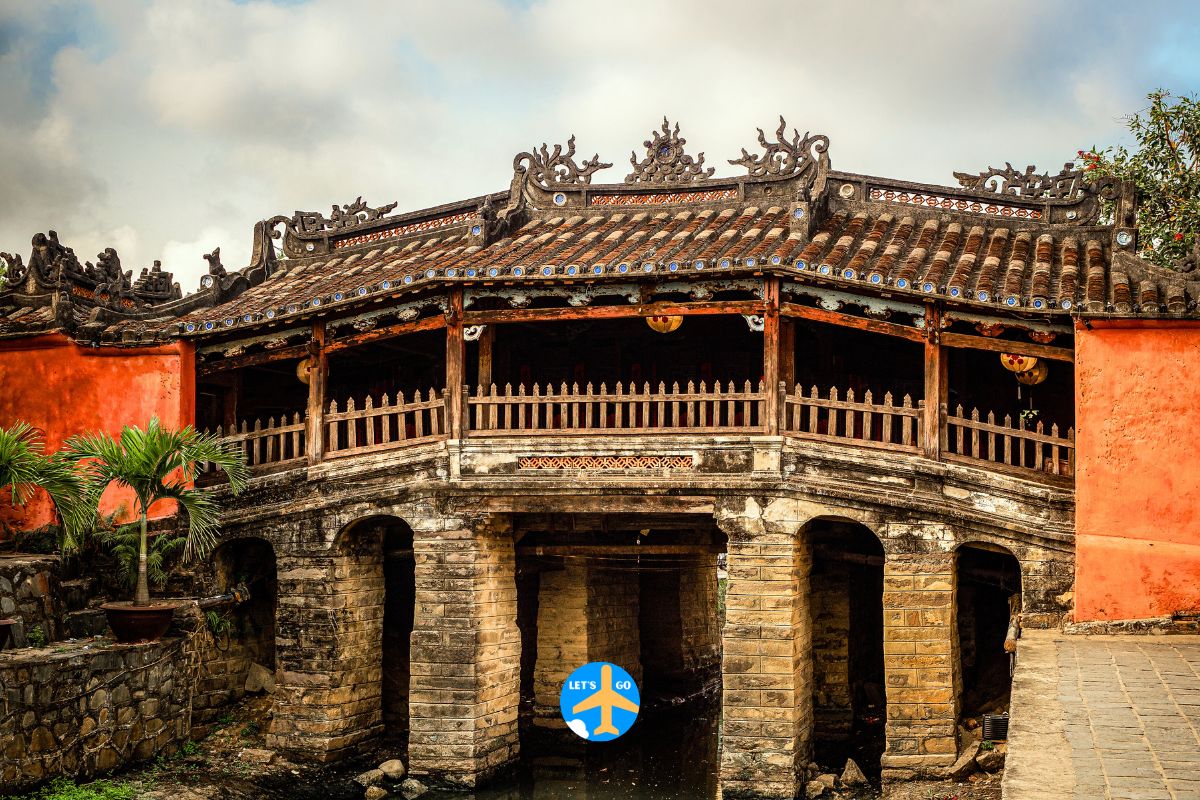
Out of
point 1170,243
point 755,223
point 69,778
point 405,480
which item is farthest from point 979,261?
point 69,778

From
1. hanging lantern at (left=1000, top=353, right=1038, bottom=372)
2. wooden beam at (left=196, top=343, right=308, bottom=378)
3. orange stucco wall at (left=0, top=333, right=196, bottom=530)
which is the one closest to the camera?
hanging lantern at (left=1000, top=353, right=1038, bottom=372)

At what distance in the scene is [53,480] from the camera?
14289 mm

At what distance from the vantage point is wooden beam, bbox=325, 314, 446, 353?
49.6 feet

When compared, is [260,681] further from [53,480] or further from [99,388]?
[99,388]

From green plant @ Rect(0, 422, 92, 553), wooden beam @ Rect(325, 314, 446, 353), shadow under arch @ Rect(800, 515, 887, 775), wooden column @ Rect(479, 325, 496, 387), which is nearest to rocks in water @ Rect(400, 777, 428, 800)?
wooden column @ Rect(479, 325, 496, 387)

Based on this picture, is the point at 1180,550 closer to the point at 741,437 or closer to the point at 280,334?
the point at 741,437

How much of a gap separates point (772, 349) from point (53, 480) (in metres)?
8.29

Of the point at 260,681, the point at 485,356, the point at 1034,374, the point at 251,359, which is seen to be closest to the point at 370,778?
the point at 260,681

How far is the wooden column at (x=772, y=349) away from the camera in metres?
14.0

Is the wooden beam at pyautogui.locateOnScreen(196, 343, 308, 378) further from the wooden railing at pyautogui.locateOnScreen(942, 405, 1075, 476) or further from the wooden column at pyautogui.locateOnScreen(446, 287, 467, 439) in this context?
the wooden railing at pyautogui.locateOnScreen(942, 405, 1075, 476)

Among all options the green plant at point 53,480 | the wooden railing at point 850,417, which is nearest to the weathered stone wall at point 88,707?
the green plant at point 53,480

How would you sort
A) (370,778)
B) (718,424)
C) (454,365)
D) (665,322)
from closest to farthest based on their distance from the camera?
(718,424)
(665,322)
(370,778)
(454,365)

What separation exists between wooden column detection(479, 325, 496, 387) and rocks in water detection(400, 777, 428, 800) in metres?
4.76

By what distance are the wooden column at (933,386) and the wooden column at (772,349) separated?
161 cm
